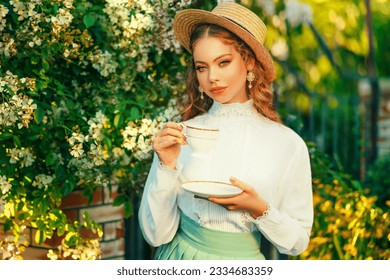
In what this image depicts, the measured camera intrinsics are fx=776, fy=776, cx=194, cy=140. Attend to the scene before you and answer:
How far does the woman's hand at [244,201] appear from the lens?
9.14 ft

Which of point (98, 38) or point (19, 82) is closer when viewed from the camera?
point (19, 82)

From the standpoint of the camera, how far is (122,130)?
12.3 ft

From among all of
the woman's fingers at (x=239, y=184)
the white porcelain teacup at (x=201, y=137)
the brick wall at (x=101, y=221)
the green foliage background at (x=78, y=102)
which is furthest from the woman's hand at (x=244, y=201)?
the brick wall at (x=101, y=221)

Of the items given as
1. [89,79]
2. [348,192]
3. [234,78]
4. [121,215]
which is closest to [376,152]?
[348,192]

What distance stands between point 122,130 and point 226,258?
1.01m

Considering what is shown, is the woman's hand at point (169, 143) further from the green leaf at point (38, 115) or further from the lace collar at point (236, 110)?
the green leaf at point (38, 115)

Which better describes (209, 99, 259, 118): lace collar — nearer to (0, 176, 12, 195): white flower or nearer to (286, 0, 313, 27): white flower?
(0, 176, 12, 195): white flower

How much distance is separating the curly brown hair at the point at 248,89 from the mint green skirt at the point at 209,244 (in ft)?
1.52

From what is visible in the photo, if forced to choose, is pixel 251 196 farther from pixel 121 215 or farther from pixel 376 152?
pixel 376 152

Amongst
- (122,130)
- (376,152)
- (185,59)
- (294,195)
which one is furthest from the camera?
(376,152)

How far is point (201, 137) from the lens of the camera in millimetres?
2795

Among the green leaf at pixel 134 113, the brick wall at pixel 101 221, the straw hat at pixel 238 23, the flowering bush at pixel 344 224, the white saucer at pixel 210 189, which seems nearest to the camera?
the white saucer at pixel 210 189

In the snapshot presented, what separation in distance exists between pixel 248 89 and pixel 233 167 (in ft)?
1.20

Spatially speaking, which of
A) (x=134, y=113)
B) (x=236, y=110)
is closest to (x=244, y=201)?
(x=236, y=110)
